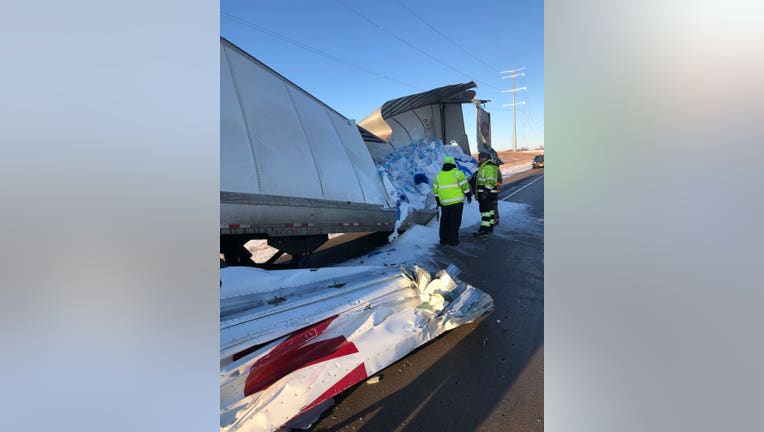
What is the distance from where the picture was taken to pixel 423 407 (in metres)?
2.12

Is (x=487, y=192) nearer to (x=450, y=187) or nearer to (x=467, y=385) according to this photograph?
(x=450, y=187)

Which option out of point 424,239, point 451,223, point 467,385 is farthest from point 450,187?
point 467,385

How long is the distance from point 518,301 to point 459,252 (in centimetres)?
232

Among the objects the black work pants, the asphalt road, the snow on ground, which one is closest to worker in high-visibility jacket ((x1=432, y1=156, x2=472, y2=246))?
the black work pants

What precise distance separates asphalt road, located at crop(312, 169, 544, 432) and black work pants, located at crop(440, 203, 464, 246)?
2.87m

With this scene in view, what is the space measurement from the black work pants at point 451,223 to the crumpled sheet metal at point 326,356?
351cm

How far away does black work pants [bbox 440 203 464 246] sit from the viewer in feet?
21.4

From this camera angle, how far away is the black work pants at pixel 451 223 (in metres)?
6.53

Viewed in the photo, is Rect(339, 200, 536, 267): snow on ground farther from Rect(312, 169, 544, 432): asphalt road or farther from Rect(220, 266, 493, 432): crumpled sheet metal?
Rect(312, 169, 544, 432): asphalt road

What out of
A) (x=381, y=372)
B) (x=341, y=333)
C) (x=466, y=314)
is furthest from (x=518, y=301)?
(x=341, y=333)

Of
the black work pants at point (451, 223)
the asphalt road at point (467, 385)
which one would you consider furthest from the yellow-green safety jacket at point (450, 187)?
the asphalt road at point (467, 385)

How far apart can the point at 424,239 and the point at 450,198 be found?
3.39ft

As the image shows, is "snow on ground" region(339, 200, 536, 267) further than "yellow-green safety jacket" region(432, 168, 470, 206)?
→ No
